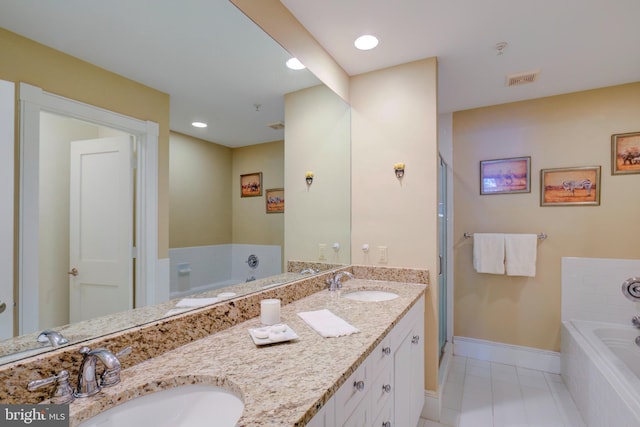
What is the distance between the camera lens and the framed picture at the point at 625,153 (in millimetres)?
2516

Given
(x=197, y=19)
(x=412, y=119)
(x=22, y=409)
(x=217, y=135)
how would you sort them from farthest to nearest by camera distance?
(x=412, y=119) < (x=217, y=135) < (x=197, y=19) < (x=22, y=409)

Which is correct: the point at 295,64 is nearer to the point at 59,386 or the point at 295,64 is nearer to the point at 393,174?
the point at 393,174

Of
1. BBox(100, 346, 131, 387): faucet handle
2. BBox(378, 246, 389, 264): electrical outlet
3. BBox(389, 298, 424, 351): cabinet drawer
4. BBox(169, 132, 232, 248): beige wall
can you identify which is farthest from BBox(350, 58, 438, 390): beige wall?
BBox(100, 346, 131, 387): faucet handle

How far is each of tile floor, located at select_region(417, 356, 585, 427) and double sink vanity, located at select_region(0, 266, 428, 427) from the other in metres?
0.92

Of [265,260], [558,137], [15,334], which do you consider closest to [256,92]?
[265,260]

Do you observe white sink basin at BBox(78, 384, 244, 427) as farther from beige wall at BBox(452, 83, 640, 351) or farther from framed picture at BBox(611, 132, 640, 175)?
framed picture at BBox(611, 132, 640, 175)

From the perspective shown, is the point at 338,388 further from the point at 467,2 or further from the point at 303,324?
the point at 467,2

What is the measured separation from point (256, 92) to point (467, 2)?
121 cm

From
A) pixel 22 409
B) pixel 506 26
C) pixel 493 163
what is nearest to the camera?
pixel 22 409

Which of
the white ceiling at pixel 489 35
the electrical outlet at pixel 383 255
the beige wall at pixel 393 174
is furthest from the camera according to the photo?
the electrical outlet at pixel 383 255

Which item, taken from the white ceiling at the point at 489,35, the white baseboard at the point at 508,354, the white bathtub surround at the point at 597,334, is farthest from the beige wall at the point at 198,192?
the white baseboard at the point at 508,354

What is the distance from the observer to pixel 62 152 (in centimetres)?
87

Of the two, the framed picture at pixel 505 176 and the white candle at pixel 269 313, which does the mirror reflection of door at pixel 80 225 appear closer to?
the white candle at pixel 269 313

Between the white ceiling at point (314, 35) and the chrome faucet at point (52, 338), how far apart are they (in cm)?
78
